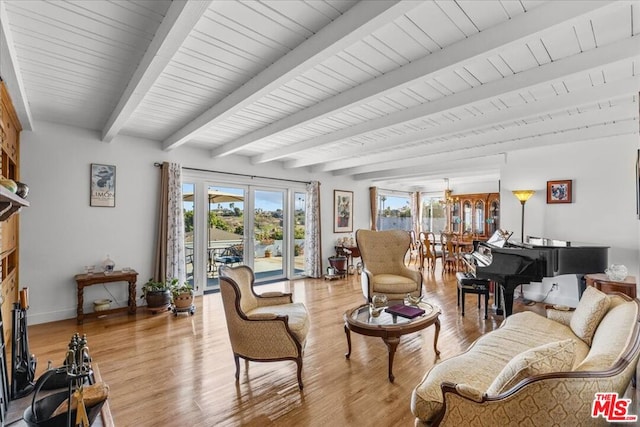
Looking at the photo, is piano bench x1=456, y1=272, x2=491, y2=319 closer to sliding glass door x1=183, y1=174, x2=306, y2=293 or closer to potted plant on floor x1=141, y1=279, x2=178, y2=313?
sliding glass door x1=183, y1=174, x2=306, y2=293

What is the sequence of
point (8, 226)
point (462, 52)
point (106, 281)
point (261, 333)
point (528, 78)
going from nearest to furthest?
point (462, 52) → point (528, 78) → point (261, 333) → point (8, 226) → point (106, 281)

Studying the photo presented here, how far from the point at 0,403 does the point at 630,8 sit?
4241 mm

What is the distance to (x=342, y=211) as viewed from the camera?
7758mm

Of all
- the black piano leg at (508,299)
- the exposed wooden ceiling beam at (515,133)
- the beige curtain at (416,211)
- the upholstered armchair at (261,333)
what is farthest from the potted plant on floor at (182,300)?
the beige curtain at (416,211)

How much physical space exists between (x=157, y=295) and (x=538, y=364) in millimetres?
4457

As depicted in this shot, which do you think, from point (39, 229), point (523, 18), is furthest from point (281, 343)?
point (39, 229)

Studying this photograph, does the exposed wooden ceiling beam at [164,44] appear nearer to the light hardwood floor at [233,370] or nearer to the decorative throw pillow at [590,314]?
the light hardwood floor at [233,370]

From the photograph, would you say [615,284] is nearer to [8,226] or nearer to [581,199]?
[581,199]

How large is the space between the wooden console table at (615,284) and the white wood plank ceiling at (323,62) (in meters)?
1.89

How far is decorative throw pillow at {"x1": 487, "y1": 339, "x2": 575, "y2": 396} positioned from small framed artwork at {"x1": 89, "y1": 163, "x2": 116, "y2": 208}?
194 inches

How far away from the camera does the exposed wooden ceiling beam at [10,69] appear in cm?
179

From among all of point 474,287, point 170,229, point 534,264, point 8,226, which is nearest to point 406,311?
point 534,264

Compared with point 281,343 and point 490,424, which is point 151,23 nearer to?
point 281,343

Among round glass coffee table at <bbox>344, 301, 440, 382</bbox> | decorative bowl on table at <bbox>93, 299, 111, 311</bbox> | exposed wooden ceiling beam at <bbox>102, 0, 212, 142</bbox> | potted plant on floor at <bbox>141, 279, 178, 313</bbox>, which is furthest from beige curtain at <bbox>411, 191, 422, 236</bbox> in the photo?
exposed wooden ceiling beam at <bbox>102, 0, 212, 142</bbox>
